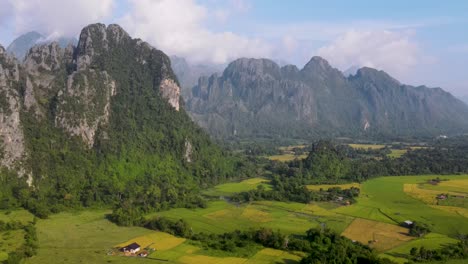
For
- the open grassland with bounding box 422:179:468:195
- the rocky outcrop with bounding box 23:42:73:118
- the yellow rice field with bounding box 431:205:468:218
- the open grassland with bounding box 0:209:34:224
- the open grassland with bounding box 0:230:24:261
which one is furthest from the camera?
the open grassland with bounding box 422:179:468:195

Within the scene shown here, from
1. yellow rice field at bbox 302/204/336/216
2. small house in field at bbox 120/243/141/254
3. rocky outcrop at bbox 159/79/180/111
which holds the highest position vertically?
rocky outcrop at bbox 159/79/180/111

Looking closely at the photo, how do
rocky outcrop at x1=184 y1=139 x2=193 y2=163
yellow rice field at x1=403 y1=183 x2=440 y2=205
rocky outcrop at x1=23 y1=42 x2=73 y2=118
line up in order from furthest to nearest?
rocky outcrop at x1=184 y1=139 x2=193 y2=163 → rocky outcrop at x1=23 y1=42 x2=73 y2=118 → yellow rice field at x1=403 y1=183 x2=440 y2=205

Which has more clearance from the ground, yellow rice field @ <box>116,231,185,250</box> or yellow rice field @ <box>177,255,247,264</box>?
yellow rice field @ <box>116,231,185,250</box>

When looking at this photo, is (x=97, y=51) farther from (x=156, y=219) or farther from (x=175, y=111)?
(x=156, y=219)

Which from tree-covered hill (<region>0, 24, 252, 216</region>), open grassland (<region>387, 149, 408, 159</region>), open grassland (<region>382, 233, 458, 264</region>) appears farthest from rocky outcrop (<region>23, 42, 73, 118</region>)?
open grassland (<region>387, 149, 408, 159</region>)

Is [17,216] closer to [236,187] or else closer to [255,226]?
[255,226]

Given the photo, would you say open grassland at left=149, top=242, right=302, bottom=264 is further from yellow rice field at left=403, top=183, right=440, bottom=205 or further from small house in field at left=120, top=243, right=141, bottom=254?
yellow rice field at left=403, top=183, right=440, bottom=205

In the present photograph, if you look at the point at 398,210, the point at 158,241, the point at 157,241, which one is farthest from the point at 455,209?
the point at 157,241
